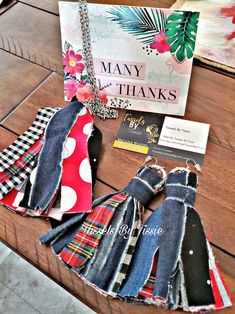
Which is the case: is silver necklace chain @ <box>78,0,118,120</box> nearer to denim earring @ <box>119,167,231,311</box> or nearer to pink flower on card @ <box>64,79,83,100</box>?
pink flower on card @ <box>64,79,83,100</box>

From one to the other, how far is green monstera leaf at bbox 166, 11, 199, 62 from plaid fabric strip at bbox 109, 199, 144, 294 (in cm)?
29

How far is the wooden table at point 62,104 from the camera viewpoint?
60cm

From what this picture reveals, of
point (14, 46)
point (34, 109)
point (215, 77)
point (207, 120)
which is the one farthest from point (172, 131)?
point (14, 46)

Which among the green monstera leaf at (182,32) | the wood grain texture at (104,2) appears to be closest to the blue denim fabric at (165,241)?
the green monstera leaf at (182,32)

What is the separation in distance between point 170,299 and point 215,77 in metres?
0.49

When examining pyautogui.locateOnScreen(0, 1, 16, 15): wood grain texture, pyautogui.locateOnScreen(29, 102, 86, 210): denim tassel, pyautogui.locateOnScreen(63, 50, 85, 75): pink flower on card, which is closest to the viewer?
pyautogui.locateOnScreen(29, 102, 86, 210): denim tassel

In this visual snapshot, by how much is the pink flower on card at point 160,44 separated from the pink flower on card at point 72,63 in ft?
0.51

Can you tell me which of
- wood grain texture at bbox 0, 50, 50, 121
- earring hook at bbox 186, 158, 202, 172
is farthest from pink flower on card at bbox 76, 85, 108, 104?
earring hook at bbox 186, 158, 202, 172

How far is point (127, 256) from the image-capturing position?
589mm

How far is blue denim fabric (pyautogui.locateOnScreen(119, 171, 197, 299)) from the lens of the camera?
21.9 inches

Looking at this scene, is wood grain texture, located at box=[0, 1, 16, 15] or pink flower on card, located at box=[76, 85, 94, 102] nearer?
pink flower on card, located at box=[76, 85, 94, 102]

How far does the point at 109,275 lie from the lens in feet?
1.88

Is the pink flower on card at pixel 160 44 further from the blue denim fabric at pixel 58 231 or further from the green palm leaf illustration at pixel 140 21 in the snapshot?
the blue denim fabric at pixel 58 231

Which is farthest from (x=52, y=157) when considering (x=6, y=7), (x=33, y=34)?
(x=6, y=7)
